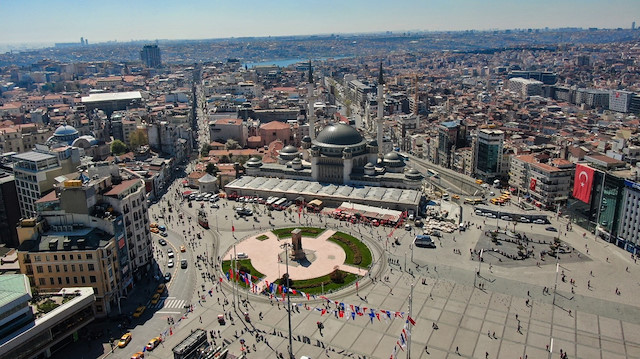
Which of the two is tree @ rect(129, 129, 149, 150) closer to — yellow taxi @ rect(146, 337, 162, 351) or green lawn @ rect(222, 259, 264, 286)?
green lawn @ rect(222, 259, 264, 286)

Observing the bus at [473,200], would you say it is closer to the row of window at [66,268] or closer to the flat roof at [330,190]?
the flat roof at [330,190]

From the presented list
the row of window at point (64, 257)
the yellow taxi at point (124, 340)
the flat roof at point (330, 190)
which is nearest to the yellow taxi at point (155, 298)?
the yellow taxi at point (124, 340)

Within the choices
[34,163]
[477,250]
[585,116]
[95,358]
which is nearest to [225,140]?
[34,163]

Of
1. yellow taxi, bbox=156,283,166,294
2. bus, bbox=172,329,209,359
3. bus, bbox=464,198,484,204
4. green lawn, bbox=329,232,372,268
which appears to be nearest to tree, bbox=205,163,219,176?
green lawn, bbox=329,232,372,268

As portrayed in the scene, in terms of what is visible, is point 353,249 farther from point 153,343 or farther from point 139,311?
point 153,343

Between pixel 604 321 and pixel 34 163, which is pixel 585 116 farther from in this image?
pixel 34 163
